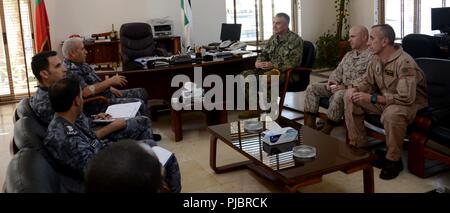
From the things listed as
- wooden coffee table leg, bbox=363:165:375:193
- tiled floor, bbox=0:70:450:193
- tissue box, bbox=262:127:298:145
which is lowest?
tiled floor, bbox=0:70:450:193

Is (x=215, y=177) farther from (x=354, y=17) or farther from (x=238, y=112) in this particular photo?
(x=354, y=17)

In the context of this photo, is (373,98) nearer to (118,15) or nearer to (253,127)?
(253,127)

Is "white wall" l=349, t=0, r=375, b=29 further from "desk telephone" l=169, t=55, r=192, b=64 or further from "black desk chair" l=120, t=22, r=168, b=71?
"desk telephone" l=169, t=55, r=192, b=64

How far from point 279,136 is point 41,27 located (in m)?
4.39

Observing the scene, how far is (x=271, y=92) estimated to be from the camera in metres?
4.53

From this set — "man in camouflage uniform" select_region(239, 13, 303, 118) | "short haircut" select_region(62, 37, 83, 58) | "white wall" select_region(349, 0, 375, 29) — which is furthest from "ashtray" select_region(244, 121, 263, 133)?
"white wall" select_region(349, 0, 375, 29)

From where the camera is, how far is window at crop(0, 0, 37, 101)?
6.25m

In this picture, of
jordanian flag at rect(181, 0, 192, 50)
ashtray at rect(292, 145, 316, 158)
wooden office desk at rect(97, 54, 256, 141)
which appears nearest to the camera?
ashtray at rect(292, 145, 316, 158)

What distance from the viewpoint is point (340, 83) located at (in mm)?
3967

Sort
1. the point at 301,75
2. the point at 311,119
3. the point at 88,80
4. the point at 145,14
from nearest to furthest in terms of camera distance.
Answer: the point at 88,80, the point at 311,119, the point at 301,75, the point at 145,14

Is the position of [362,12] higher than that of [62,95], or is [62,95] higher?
[362,12]

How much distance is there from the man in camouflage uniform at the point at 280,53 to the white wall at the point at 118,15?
277 centimetres

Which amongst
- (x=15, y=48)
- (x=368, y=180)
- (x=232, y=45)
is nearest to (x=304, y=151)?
(x=368, y=180)

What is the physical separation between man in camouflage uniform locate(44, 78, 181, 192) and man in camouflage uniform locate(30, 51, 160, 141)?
499mm
